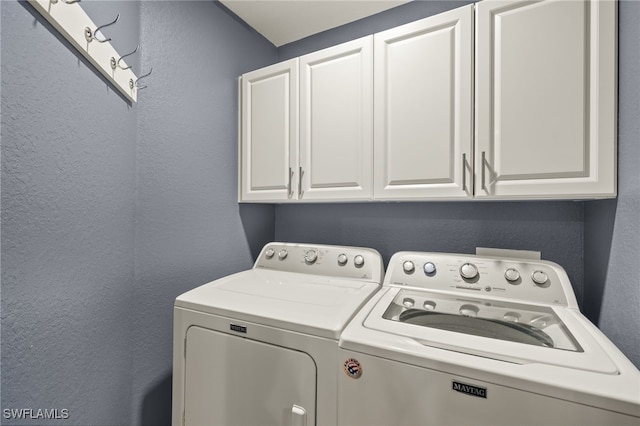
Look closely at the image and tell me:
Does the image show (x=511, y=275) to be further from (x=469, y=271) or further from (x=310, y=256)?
(x=310, y=256)

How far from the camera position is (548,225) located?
1.38 meters

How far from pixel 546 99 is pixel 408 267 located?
0.88 meters

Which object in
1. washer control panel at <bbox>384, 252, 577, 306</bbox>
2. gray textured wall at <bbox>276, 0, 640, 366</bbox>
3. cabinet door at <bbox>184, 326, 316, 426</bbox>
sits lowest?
cabinet door at <bbox>184, 326, 316, 426</bbox>

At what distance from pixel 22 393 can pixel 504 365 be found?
4.79 ft

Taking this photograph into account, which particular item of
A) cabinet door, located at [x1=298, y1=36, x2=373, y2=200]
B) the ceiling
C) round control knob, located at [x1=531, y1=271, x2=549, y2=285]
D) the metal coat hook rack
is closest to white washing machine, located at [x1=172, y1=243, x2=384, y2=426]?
cabinet door, located at [x1=298, y1=36, x2=373, y2=200]

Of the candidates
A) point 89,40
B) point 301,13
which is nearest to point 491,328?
point 89,40

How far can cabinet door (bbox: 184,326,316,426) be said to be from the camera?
2.97 feet

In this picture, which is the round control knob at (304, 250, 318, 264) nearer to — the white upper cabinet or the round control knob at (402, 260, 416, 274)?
the white upper cabinet

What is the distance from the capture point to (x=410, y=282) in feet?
4.34

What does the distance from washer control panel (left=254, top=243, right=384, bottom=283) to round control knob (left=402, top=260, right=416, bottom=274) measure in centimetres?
13

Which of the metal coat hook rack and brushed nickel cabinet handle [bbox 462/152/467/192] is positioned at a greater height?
the metal coat hook rack

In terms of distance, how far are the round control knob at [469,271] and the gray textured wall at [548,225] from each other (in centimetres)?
33

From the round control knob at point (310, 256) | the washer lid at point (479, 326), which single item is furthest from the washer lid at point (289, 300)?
the washer lid at point (479, 326)

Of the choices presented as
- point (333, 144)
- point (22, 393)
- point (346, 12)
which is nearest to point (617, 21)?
point (333, 144)
